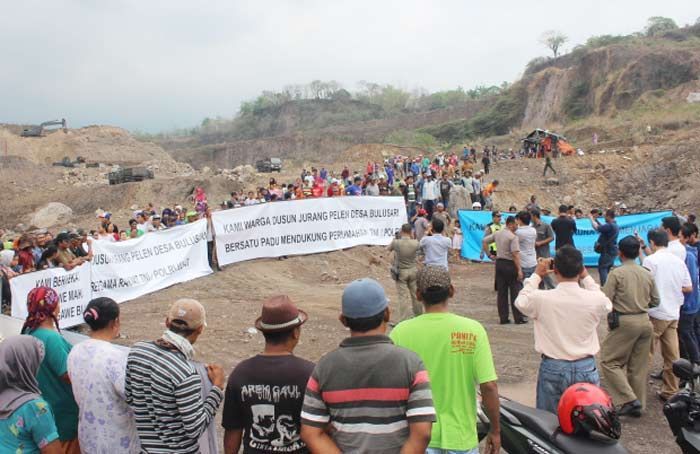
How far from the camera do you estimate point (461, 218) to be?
1608 centimetres

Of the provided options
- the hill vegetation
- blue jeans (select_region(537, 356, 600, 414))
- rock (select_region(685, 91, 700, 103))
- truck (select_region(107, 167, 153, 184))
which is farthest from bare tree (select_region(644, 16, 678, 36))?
blue jeans (select_region(537, 356, 600, 414))

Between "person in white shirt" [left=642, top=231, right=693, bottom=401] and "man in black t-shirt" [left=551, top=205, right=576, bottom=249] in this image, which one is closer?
"person in white shirt" [left=642, top=231, right=693, bottom=401]

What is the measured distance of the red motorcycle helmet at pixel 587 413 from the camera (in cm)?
325

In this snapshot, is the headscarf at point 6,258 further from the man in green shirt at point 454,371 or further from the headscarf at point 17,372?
the man in green shirt at point 454,371

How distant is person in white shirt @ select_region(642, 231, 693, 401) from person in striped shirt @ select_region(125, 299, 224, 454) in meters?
4.95

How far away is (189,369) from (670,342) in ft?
17.7

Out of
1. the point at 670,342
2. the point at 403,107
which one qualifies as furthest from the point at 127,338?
the point at 403,107

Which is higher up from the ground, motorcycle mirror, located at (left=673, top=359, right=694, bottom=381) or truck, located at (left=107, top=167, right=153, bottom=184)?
motorcycle mirror, located at (left=673, top=359, right=694, bottom=381)

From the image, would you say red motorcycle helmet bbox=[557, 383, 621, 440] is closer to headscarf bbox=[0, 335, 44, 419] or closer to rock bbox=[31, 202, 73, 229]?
headscarf bbox=[0, 335, 44, 419]

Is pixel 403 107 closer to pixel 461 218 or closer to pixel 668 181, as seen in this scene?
pixel 668 181

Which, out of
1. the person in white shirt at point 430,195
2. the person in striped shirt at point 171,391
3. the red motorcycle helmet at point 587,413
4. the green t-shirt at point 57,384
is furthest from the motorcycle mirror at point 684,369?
the person in white shirt at point 430,195

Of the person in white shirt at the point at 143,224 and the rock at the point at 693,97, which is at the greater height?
the rock at the point at 693,97

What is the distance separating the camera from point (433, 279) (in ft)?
11.6

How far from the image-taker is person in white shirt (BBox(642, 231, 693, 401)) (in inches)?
253
